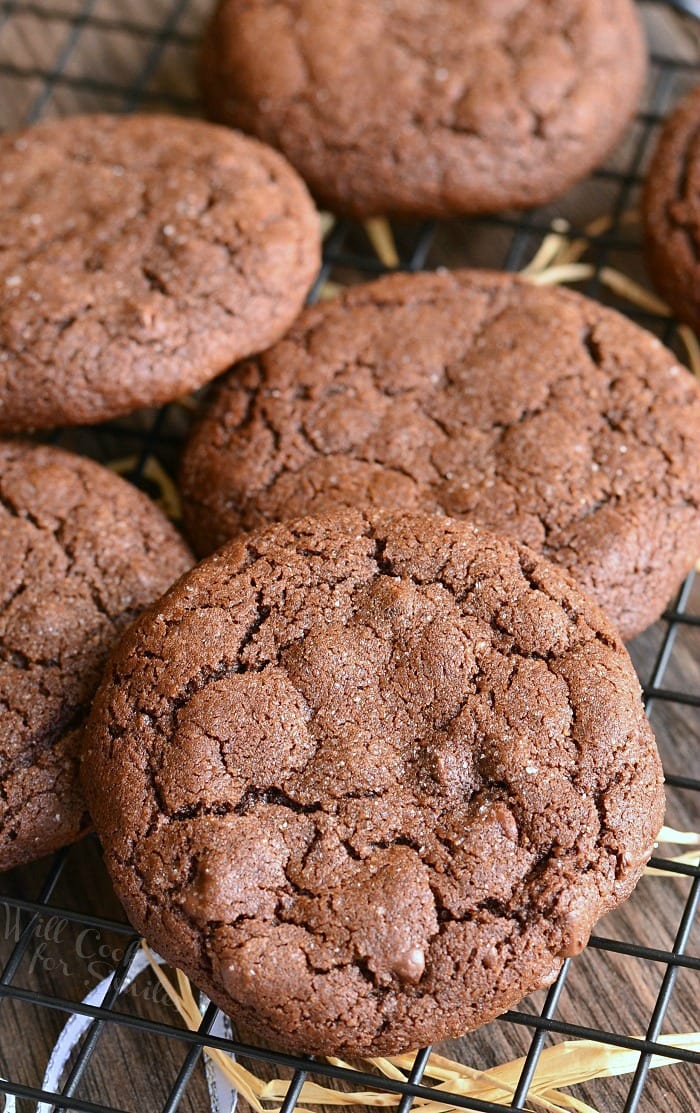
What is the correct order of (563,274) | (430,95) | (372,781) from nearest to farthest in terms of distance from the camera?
(372,781), (430,95), (563,274)

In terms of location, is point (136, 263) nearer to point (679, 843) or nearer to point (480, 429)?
point (480, 429)

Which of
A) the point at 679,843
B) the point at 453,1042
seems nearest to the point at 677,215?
the point at 679,843

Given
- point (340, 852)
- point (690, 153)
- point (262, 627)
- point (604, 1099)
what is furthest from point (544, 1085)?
point (690, 153)

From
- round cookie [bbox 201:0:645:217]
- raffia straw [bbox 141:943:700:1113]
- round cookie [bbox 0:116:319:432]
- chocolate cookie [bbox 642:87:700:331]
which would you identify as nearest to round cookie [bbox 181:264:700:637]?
round cookie [bbox 0:116:319:432]

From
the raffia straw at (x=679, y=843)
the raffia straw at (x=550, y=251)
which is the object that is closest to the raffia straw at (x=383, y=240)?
the raffia straw at (x=550, y=251)

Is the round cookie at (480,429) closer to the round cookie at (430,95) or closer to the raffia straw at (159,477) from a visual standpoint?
the raffia straw at (159,477)
